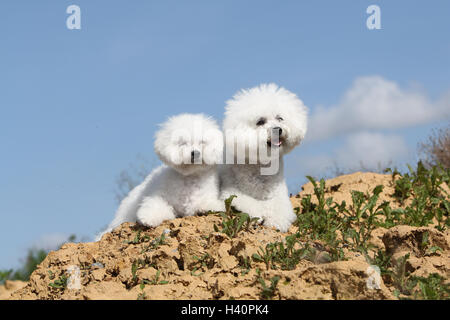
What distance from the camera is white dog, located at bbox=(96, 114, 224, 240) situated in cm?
596

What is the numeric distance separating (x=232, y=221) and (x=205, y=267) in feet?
2.35

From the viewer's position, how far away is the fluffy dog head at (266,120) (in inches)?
243

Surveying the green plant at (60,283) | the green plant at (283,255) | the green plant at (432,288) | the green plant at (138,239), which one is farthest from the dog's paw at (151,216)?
the green plant at (432,288)

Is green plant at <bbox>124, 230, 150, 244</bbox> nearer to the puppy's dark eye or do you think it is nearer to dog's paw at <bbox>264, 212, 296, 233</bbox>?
dog's paw at <bbox>264, 212, 296, 233</bbox>

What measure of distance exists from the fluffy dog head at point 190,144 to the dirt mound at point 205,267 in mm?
626

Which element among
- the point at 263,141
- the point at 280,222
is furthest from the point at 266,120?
the point at 280,222

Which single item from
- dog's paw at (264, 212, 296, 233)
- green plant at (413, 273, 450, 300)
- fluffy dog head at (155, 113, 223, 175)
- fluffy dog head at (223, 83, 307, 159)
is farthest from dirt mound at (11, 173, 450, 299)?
fluffy dog head at (223, 83, 307, 159)

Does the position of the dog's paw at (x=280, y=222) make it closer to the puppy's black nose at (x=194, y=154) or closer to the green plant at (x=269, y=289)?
the puppy's black nose at (x=194, y=154)

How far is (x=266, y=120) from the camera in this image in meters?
6.28

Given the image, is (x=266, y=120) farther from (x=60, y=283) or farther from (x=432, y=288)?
(x=60, y=283)

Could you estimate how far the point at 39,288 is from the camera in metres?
5.64
